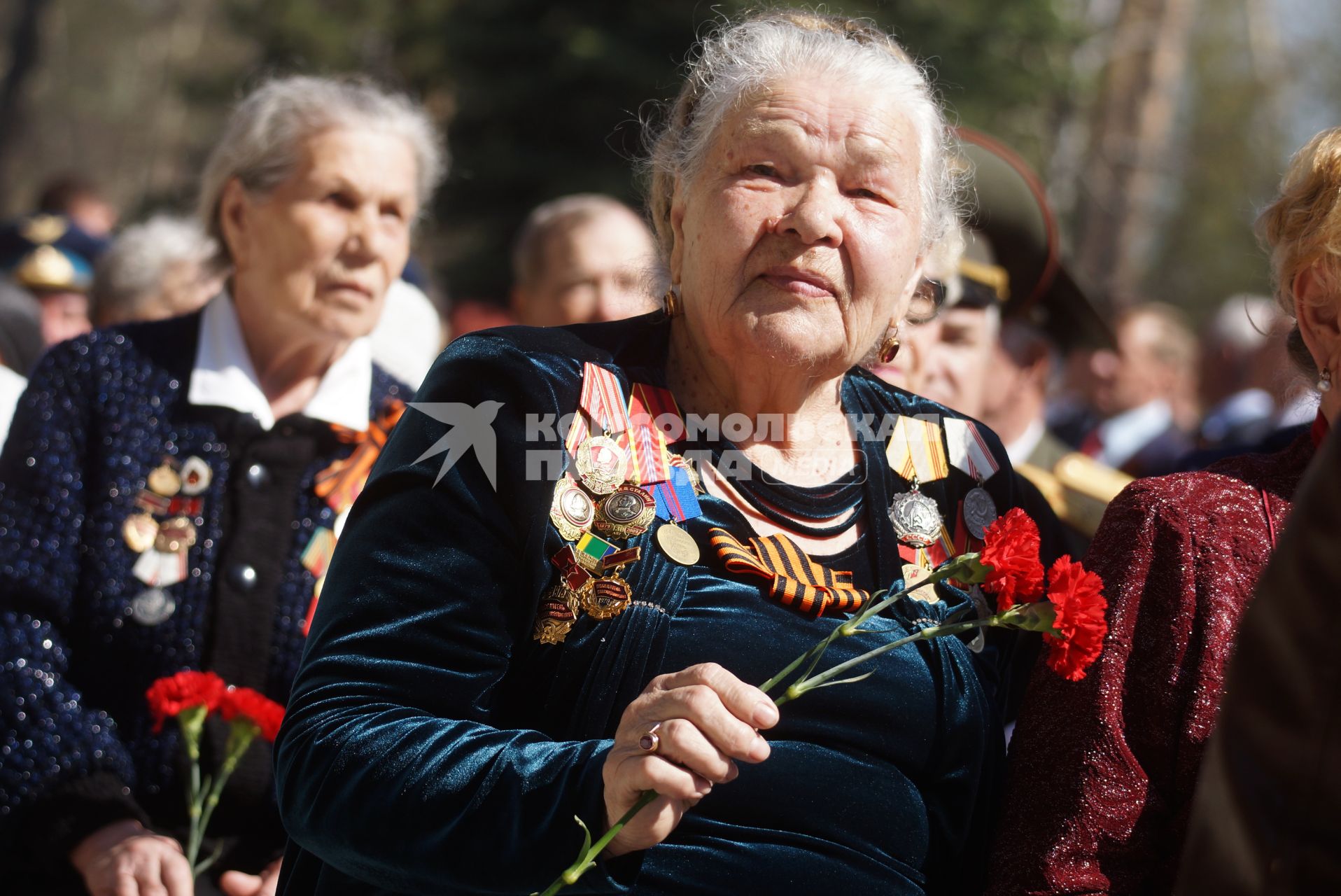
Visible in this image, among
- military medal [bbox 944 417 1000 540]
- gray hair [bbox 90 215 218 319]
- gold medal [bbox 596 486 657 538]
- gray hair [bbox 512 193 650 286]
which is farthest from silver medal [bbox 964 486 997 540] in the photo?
gray hair [bbox 90 215 218 319]

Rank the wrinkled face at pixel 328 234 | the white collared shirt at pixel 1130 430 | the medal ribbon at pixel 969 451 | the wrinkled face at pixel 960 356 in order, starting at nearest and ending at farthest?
the medal ribbon at pixel 969 451 → the wrinkled face at pixel 328 234 → the wrinkled face at pixel 960 356 → the white collared shirt at pixel 1130 430

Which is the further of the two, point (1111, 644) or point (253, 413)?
point (253, 413)

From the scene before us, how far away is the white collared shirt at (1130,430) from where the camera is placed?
27.0ft

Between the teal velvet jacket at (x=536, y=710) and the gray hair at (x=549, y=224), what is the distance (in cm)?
295

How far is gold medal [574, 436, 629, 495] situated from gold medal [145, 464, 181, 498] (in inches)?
49.4

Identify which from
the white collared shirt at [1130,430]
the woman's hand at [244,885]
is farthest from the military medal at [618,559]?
the white collared shirt at [1130,430]

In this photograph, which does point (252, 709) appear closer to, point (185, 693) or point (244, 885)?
point (185, 693)

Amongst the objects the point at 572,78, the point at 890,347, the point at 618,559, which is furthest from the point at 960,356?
the point at 572,78

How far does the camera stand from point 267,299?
11.4ft

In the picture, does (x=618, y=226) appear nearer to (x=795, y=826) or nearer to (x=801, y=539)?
(x=801, y=539)

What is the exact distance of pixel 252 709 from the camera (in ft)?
8.79

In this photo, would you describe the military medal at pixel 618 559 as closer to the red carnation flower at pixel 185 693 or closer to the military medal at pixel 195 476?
the red carnation flower at pixel 185 693

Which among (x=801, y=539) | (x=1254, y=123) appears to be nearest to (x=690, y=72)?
(x=801, y=539)

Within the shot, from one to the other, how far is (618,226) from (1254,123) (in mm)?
26193
